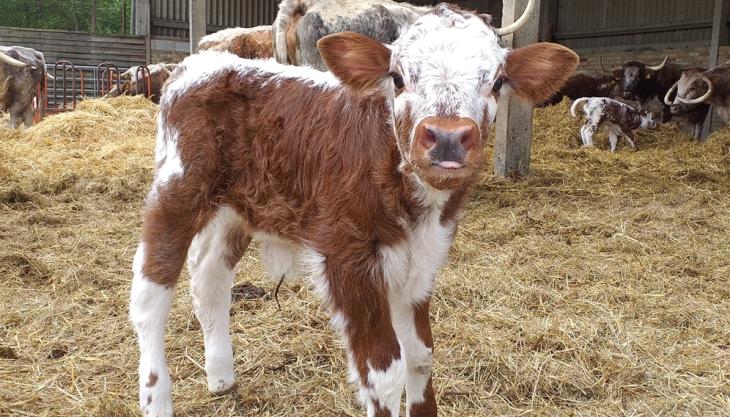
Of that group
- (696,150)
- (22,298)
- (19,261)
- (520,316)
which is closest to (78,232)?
(19,261)

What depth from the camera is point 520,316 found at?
418 cm

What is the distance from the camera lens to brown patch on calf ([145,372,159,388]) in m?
3.03

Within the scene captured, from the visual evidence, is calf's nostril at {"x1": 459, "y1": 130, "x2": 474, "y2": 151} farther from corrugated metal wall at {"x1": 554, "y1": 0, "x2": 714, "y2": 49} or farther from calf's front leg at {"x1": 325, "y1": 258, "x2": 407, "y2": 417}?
corrugated metal wall at {"x1": 554, "y1": 0, "x2": 714, "y2": 49}

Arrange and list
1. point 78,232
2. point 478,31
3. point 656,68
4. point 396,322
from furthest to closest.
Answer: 1. point 656,68
2. point 78,232
3. point 396,322
4. point 478,31

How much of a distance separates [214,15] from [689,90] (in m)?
16.0

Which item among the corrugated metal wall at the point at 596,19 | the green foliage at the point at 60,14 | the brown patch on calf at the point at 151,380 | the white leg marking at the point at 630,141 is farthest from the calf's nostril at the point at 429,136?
the green foliage at the point at 60,14

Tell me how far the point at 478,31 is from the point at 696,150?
9770mm

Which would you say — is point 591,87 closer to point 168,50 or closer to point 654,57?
point 654,57

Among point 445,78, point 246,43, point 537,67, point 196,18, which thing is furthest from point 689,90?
point 445,78

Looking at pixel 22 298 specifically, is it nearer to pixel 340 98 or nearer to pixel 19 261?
pixel 19 261

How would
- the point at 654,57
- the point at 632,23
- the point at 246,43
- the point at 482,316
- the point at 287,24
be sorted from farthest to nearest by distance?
the point at 632,23 → the point at 654,57 → the point at 246,43 → the point at 287,24 → the point at 482,316

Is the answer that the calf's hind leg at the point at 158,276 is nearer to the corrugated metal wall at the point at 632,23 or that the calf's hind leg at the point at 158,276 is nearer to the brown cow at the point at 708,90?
the brown cow at the point at 708,90

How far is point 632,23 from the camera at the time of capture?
18.6 m

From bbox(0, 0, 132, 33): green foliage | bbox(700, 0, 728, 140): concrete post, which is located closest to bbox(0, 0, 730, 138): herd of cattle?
bbox(700, 0, 728, 140): concrete post
